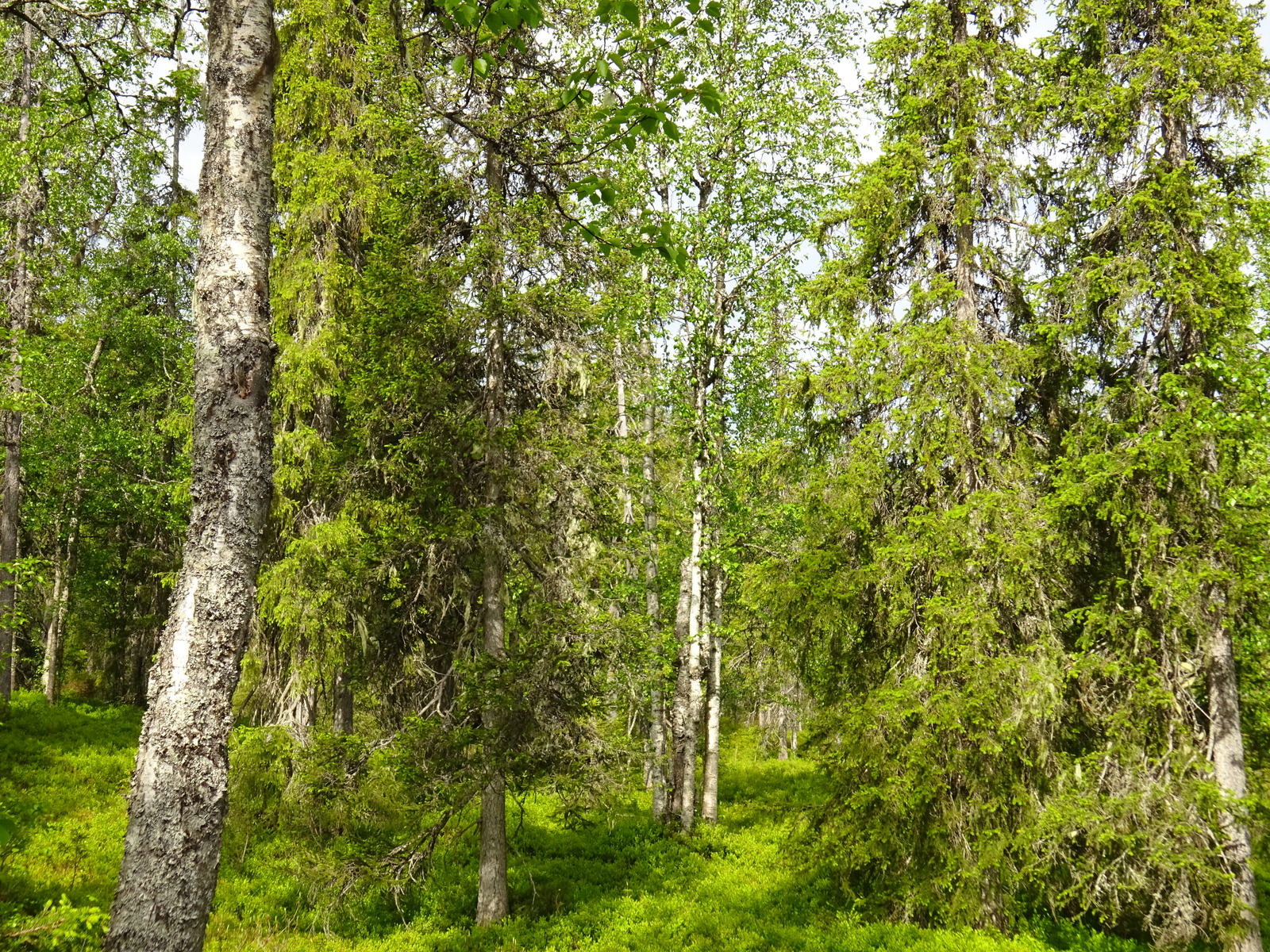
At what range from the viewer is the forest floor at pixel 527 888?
8.66m

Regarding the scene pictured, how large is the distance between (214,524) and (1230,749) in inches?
415

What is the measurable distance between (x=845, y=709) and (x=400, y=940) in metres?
6.28

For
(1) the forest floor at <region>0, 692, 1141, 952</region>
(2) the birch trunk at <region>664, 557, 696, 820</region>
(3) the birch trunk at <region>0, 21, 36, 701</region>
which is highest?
(3) the birch trunk at <region>0, 21, 36, 701</region>

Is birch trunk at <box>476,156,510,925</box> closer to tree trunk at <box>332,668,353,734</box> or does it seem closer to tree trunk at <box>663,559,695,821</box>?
tree trunk at <box>332,668,353,734</box>

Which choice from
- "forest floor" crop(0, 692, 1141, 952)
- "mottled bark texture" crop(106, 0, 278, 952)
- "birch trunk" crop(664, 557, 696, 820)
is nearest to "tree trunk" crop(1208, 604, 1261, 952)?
"forest floor" crop(0, 692, 1141, 952)

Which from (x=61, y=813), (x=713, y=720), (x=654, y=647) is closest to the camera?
(x=61, y=813)

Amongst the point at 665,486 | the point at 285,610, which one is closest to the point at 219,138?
the point at 285,610

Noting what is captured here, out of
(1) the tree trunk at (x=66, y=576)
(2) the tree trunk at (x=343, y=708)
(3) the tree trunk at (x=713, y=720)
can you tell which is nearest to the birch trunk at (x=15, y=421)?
(1) the tree trunk at (x=66, y=576)

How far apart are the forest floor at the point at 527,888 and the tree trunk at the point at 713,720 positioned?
1.87 feet

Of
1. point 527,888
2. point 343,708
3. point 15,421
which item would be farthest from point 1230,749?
point 15,421

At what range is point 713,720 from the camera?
16.5 metres

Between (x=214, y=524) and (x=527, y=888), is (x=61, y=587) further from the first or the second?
(x=214, y=524)

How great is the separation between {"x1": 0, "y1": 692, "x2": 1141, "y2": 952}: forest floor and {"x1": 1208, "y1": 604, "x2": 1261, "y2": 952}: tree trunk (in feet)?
5.11

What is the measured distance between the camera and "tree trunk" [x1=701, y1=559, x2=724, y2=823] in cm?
1602
